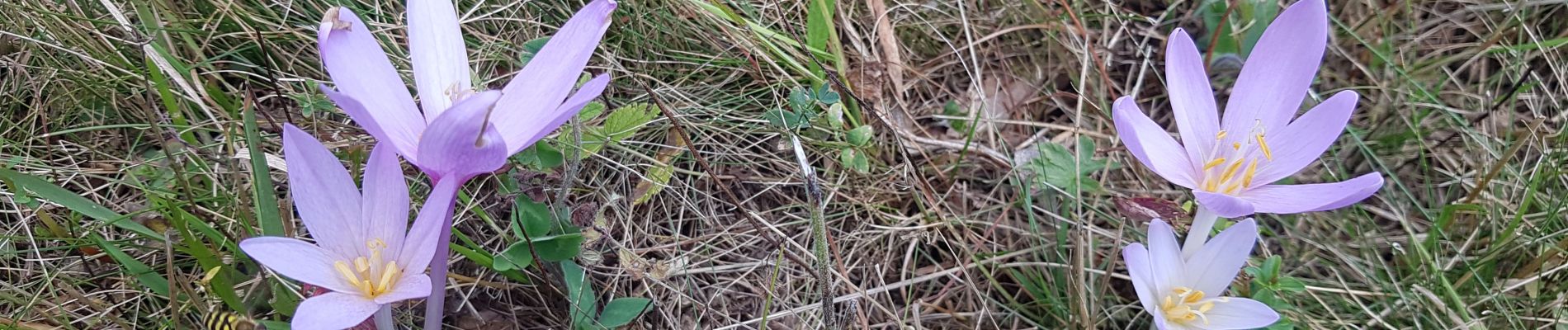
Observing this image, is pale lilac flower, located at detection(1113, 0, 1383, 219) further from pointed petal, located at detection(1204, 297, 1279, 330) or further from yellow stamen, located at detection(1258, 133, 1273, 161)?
pointed petal, located at detection(1204, 297, 1279, 330)

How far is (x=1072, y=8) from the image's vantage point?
2.50 metres

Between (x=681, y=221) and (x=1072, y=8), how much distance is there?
1169mm

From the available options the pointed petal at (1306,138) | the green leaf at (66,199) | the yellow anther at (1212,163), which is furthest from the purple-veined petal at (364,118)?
the pointed petal at (1306,138)

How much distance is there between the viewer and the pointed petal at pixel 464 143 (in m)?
1.13

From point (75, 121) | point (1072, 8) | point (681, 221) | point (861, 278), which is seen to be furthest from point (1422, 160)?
point (75, 121)

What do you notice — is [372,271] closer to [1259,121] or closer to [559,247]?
[559,247]

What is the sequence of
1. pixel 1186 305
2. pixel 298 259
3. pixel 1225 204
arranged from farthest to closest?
1. pixel 1186 305
2. pixel 1225 204
3. pixel 298 259

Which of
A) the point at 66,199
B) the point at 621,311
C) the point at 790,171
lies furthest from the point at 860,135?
the point at 66,199

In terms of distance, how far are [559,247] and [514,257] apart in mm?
72

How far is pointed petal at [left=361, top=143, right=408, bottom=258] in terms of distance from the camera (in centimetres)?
126

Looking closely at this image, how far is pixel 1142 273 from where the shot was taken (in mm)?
1466

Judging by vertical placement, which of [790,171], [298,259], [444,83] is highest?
[444,83]

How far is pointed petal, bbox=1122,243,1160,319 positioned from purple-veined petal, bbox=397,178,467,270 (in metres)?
0.92

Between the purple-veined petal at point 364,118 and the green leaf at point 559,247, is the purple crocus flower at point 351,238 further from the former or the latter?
the green leaf at point 559,247
